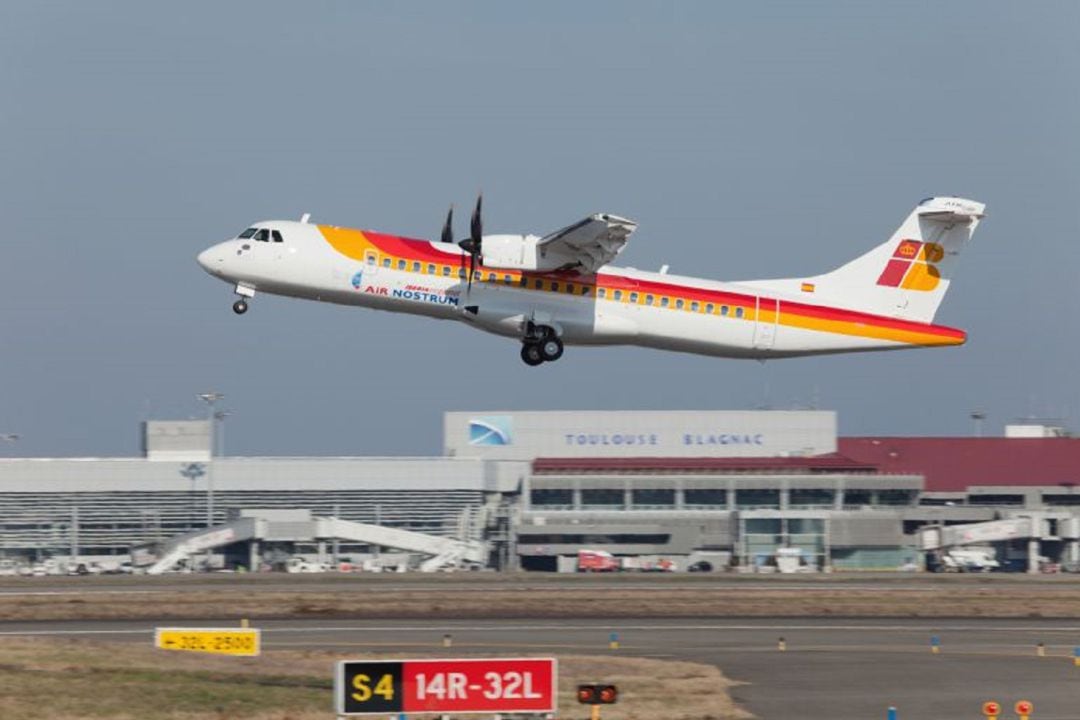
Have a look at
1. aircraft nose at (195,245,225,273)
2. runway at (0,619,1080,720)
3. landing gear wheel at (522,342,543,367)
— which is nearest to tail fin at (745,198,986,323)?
landing gear wheel at (522,342,543,367)

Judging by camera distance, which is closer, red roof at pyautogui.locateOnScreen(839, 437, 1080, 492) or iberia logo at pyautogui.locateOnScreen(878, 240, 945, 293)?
iberia logo at pyautogui.locateOnScreen(878, 240, 945, 293)

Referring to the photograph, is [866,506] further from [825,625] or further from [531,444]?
[825,625]

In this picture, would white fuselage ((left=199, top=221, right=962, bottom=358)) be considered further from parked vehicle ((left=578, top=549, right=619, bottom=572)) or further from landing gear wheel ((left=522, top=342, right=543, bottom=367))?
parked vehicle ((left=578, top=549, right=619, bottom=572))

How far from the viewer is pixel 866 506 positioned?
4173 inches

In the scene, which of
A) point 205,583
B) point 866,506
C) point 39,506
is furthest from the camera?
point 39,506

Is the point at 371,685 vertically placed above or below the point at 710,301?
below

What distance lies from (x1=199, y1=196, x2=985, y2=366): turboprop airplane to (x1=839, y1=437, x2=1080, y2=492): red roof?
8787cm

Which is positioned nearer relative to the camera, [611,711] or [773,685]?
[611,711]

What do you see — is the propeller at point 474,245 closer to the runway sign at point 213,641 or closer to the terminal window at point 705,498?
the runway sign at point 213,641

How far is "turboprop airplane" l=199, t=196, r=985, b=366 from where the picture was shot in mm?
39750

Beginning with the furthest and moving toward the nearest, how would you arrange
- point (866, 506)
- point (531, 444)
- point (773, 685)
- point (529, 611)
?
point (531, 444) → point (866, 506) → point (529, 611) → point (773, 685)

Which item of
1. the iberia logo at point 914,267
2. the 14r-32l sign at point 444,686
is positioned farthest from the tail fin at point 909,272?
the 14r-32l sign at point 444,686

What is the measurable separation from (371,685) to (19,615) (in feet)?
96.2

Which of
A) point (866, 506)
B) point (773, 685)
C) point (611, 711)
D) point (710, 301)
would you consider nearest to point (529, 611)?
point (710, 301)
